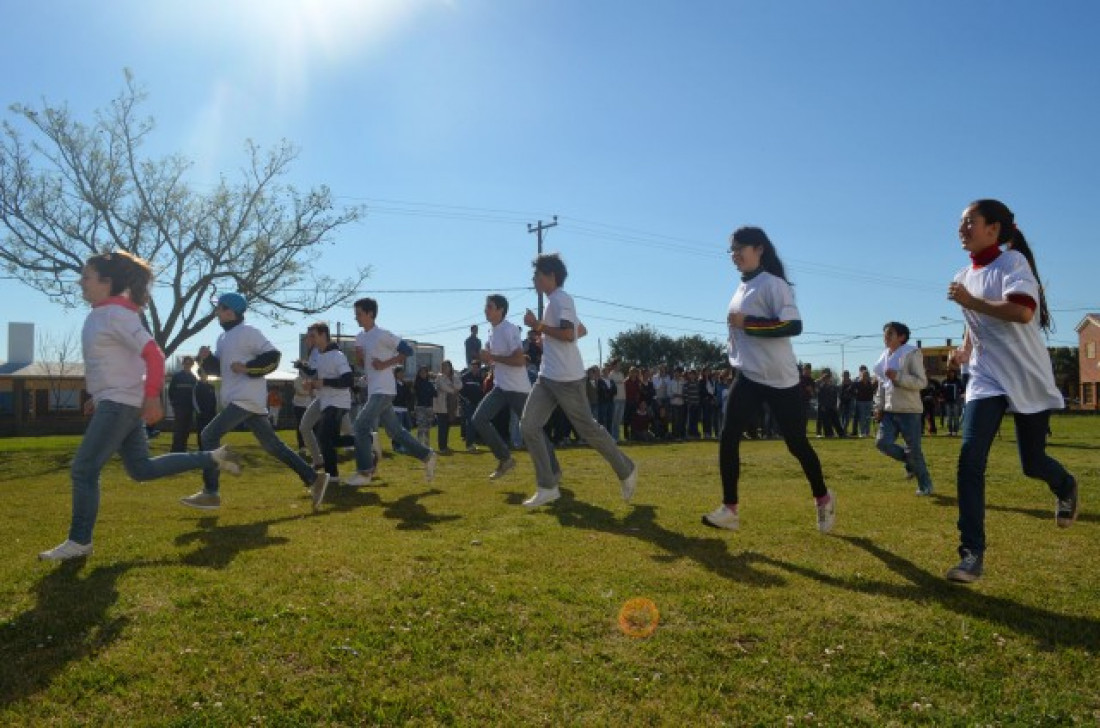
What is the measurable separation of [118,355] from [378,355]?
376cm

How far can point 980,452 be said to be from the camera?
4355mm

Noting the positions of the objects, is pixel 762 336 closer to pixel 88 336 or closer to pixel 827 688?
pixel 827 688

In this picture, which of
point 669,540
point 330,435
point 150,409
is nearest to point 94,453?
point 150,409

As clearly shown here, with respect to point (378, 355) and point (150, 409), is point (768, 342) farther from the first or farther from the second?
point (378, 355)

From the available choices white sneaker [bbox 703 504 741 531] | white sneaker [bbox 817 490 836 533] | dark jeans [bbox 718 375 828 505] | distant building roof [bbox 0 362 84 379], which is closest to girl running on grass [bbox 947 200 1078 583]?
dark jeans [bbox 718 375 828 505]

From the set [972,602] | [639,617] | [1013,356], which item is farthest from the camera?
[1013,356]

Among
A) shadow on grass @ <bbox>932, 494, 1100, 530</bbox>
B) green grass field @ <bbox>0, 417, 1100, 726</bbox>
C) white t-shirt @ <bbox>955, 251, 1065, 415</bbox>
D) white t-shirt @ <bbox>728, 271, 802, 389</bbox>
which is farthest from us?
shadow on grass @ <bbox>932, 494, 1100, 530</bbox>

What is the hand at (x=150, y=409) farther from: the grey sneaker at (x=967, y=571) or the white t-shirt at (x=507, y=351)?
the grey sneaker at (x=967, y=571)

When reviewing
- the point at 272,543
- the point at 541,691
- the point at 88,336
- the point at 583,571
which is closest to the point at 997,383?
the point at 583,571

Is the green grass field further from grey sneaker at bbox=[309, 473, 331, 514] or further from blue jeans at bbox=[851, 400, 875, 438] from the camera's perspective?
blue jeans at bbox=[851, 400, 875, 438]

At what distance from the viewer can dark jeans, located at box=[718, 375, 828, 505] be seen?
5.50m

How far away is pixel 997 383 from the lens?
14.5 ft

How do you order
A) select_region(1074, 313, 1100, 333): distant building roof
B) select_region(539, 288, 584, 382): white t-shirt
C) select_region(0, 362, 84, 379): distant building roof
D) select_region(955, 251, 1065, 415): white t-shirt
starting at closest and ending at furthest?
1. select_region(955, 251, 1065, 415): white t-shirt
2. select_region(539, 288, 584, 382): white t-shirt
3. select_region(0, 362, 84, 379): distant building roof
4. select_region(1074, 313, 1100, 333): distant building roof

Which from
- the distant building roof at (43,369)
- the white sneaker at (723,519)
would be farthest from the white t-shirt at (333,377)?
the distant building roof at (43,369)
